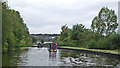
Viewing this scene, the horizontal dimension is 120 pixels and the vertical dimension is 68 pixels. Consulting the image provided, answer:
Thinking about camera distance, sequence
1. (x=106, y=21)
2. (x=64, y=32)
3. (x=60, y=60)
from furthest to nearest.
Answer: (x=64, y=32) < (x=106, y=21) < (x=60, y=60)

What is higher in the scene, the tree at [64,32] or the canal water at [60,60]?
the tree at [64,32]

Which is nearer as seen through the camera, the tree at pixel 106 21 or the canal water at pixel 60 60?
the canal water at pixel 60 60

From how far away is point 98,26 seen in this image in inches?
2478

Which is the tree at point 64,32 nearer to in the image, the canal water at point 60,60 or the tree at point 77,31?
the tree at point 77,31

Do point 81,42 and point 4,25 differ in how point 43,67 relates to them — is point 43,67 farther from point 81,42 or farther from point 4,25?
point 81,42

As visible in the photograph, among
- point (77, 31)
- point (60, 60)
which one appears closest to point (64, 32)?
point (77, 31)

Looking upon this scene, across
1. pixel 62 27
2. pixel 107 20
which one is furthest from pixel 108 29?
pixel 62 27

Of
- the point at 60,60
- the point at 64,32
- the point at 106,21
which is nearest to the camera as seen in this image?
the point at 60,60

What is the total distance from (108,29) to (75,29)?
59.5 feet

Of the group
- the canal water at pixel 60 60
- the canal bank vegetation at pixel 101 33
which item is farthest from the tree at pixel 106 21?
the canal water at pixel 60 60

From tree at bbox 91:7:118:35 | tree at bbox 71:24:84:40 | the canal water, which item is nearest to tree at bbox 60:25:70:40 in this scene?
tree at bbox 71:24:84:40

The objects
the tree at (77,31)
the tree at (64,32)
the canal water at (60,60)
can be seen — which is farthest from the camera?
the tree at (64,32)

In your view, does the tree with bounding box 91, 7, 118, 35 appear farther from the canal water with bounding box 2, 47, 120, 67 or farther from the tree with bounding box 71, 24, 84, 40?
the canal water with bounding box 2, 47, 120, 67

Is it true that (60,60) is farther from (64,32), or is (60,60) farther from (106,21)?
(64,32)
